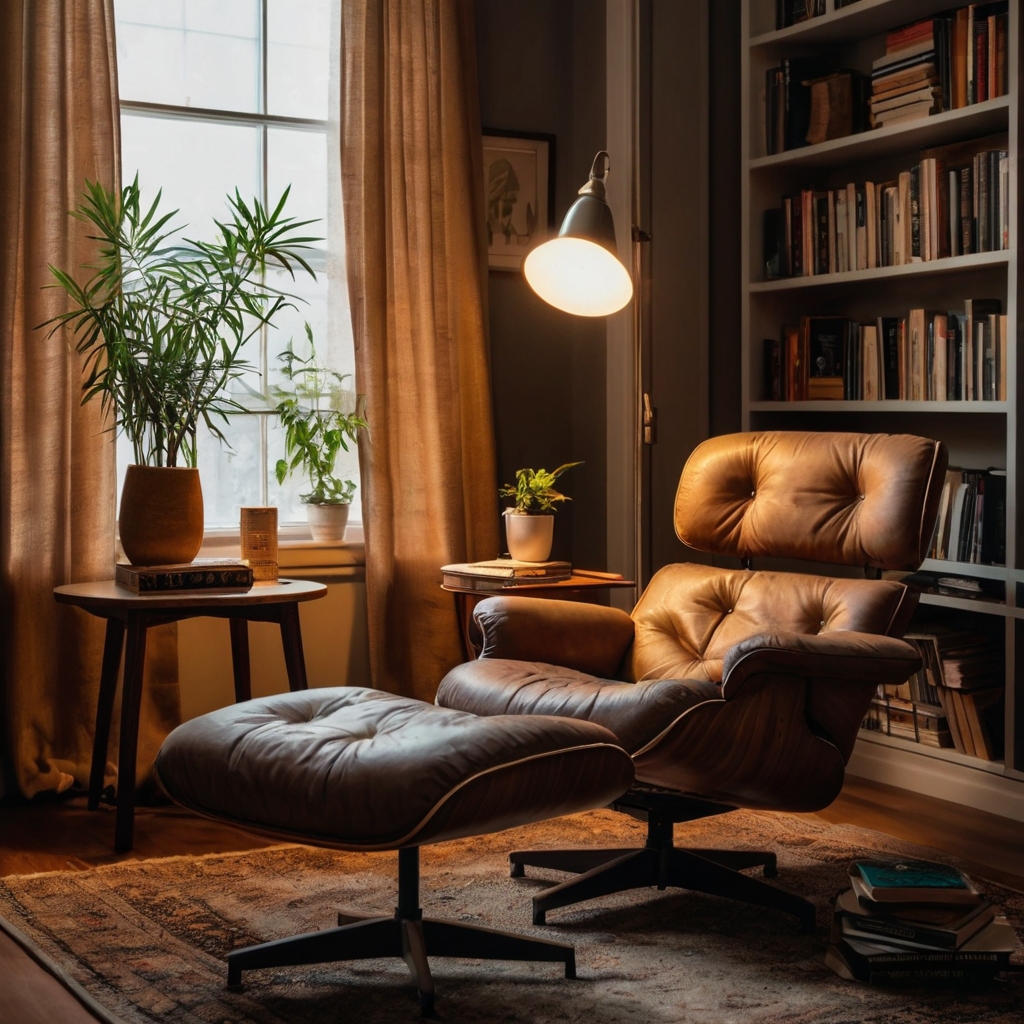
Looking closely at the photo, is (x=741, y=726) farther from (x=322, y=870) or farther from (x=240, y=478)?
(x=240, y=478)

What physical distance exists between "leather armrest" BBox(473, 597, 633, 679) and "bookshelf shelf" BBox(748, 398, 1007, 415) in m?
1.09

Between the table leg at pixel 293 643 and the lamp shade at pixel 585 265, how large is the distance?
37.0 inches

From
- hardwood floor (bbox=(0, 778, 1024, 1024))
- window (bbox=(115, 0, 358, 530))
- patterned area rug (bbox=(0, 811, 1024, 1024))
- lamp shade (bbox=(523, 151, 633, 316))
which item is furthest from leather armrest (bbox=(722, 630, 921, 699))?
window (bbox=(115, 0, 358, 530))

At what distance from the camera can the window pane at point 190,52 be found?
11.7 feet

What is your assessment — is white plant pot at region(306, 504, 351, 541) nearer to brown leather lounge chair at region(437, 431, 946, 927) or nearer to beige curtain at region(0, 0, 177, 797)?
beige curtain at region(0, 0, 177, 797)

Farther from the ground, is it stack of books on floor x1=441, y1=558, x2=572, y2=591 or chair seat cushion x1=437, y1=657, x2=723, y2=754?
stack of books on floor x1=441, y1=558, x2=572, y2=591

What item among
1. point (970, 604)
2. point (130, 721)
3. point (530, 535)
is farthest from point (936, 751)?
point (130, 721)

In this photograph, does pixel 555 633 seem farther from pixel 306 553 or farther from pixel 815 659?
pixel 306 553

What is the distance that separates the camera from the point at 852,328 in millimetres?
3648

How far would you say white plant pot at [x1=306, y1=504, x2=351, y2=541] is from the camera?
12.2 feet

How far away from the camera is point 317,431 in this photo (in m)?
3.72

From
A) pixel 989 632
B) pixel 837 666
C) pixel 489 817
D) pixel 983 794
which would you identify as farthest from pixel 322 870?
pixel 989 632

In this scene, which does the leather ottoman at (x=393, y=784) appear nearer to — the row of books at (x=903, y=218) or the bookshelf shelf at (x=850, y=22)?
the row of books at (x=903, y=218)

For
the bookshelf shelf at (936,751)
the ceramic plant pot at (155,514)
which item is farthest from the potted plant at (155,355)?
the bookshelf shelf at (936,751)
